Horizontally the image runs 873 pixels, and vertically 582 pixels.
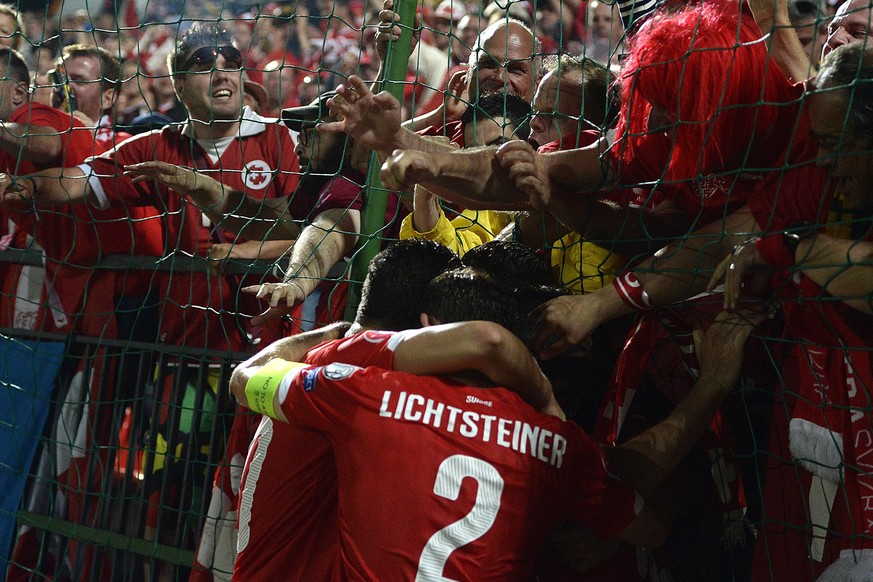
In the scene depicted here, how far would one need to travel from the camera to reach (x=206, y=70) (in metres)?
3.74

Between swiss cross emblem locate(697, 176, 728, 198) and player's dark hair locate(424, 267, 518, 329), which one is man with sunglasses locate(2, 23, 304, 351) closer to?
player's dark hair locate(424, 267, 518, 329)

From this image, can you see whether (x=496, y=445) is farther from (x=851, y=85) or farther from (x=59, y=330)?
(x=59, y=330)

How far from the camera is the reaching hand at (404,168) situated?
2.17 metres

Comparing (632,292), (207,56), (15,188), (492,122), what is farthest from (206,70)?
(632,292)

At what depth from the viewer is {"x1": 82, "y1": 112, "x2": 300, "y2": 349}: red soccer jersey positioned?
3527 mm

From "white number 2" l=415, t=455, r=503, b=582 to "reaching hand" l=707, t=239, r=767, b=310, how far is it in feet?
2.11

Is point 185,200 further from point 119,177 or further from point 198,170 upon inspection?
point 119,177

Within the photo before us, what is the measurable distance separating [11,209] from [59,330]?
20.6 inches

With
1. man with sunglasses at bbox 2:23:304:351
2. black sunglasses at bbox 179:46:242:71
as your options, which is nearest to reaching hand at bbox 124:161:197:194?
man with sunglasses at bbox 2:23:304:351

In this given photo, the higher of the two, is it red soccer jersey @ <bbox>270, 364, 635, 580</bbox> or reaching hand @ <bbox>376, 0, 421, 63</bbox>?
reaching hand @ <bbox>376, 0, 421, 63</bbox>

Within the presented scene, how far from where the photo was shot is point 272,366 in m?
2.45

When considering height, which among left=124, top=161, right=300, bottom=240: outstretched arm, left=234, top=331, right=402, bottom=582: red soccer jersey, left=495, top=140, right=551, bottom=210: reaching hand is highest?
left=124, top=161, right=300, bottom=240: outstretched arm

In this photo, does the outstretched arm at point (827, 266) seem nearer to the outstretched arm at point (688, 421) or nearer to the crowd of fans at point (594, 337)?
the crowd of fans at point (594, 337)

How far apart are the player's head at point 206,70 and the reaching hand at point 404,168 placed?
1630 millimetres
